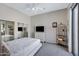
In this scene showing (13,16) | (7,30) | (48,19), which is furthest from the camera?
(48,19)

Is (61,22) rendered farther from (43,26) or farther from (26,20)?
(26,20)

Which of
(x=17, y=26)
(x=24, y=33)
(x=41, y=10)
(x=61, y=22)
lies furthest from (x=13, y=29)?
(x=61, y=22)

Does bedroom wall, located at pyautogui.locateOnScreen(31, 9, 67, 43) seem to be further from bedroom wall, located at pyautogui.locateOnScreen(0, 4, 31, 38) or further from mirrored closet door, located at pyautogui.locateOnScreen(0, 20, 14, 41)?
mirrored closet door, located at pyautogui.locateOnScreen(0, 20, 14, 41)

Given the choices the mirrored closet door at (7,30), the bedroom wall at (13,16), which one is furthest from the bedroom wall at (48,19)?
the mirrored closet door at (7,30)

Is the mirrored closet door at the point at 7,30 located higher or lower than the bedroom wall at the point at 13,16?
lower

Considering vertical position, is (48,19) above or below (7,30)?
above

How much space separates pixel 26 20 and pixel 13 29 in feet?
2.21

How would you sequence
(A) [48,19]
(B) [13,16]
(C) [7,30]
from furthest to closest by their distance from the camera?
(A) [48,19]
(B) [13,16]
(C) [7,30]

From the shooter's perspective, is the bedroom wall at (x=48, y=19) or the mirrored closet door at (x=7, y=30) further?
the bedroom wall at (x=48, y=19)

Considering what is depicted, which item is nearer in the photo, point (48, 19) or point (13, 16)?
point (13, 16)

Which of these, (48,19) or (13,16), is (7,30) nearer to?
(13,16)

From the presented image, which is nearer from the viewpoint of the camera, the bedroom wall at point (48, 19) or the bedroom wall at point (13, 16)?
the bedroom wall at point (13, 16)

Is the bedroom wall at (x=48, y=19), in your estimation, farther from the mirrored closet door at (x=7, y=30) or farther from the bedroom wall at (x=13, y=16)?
the mirrored closet door at (x=7, y=30)

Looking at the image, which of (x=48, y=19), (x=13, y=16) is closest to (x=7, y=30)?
(x=13, y=16)
